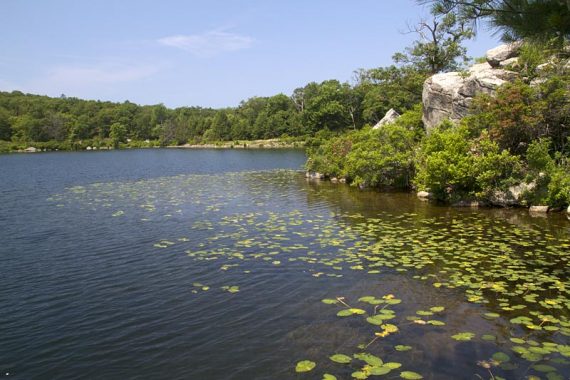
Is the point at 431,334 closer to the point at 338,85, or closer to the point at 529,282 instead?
the point at 529,282

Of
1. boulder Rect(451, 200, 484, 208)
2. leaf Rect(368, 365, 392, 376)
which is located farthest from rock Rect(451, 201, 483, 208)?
leaf Rect(368, 365, 392, 376)

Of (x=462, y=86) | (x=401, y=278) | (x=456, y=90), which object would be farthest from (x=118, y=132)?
(x=401, y=278)

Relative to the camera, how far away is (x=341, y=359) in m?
7.28

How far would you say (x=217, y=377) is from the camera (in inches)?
278

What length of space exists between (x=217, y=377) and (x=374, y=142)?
23204 millimetres

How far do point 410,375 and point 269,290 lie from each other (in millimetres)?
4699

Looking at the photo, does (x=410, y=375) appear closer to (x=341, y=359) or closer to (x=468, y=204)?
(x=341, y=359)

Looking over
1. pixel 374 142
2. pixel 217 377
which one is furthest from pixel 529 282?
pixel 374 142

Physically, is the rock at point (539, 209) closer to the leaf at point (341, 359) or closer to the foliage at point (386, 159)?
the foliage at point (386, 159)

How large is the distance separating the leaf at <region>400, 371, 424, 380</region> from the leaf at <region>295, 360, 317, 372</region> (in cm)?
146

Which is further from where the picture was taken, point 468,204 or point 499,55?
point 499,55

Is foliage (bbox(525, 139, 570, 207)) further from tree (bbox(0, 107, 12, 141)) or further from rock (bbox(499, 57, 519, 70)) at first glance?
tree (bbox(0, 107, 12, 141))

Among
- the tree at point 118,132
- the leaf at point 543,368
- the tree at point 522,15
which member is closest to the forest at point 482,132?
the tree at point 522,15

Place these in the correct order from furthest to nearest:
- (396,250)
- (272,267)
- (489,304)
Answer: (396,250) → (272,267) → (489,304)
